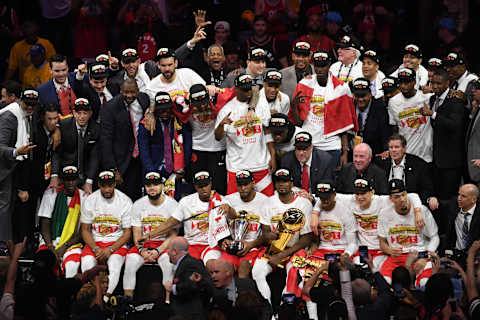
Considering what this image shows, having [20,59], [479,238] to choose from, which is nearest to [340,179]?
[479,238]

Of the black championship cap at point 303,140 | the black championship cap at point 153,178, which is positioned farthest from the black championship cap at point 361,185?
the black championship cap at point 153,178

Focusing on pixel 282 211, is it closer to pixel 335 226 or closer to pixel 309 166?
pixel 335 226

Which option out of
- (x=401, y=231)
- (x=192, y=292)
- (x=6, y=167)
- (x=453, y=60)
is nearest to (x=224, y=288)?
(x=192, y=292)

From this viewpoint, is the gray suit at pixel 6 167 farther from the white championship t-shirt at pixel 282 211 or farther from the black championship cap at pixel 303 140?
the black championship cap at pixel 303 140

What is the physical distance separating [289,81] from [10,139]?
3.51 m

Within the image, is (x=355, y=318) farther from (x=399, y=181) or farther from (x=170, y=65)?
(x=170, y=65)

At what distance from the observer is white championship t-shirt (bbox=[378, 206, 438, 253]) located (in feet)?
37.1

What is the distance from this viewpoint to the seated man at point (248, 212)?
11.2 meters

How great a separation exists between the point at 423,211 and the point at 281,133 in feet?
6.23

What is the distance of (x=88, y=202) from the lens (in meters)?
11.8

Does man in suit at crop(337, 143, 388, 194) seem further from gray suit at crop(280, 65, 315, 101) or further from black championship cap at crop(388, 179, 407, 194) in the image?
gray suit at crop(280, 65, 315, 101)

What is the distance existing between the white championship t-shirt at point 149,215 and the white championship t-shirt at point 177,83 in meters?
1.35

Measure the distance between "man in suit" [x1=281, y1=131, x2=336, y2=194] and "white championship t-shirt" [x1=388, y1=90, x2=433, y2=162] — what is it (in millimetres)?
1006

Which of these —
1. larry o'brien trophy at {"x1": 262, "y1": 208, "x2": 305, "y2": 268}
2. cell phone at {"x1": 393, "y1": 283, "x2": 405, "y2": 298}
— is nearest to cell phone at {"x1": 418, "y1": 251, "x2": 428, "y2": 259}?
larry o'brien trophy at {"x1": 262, "y1": 208, "x2": 305, "y2": 268}
